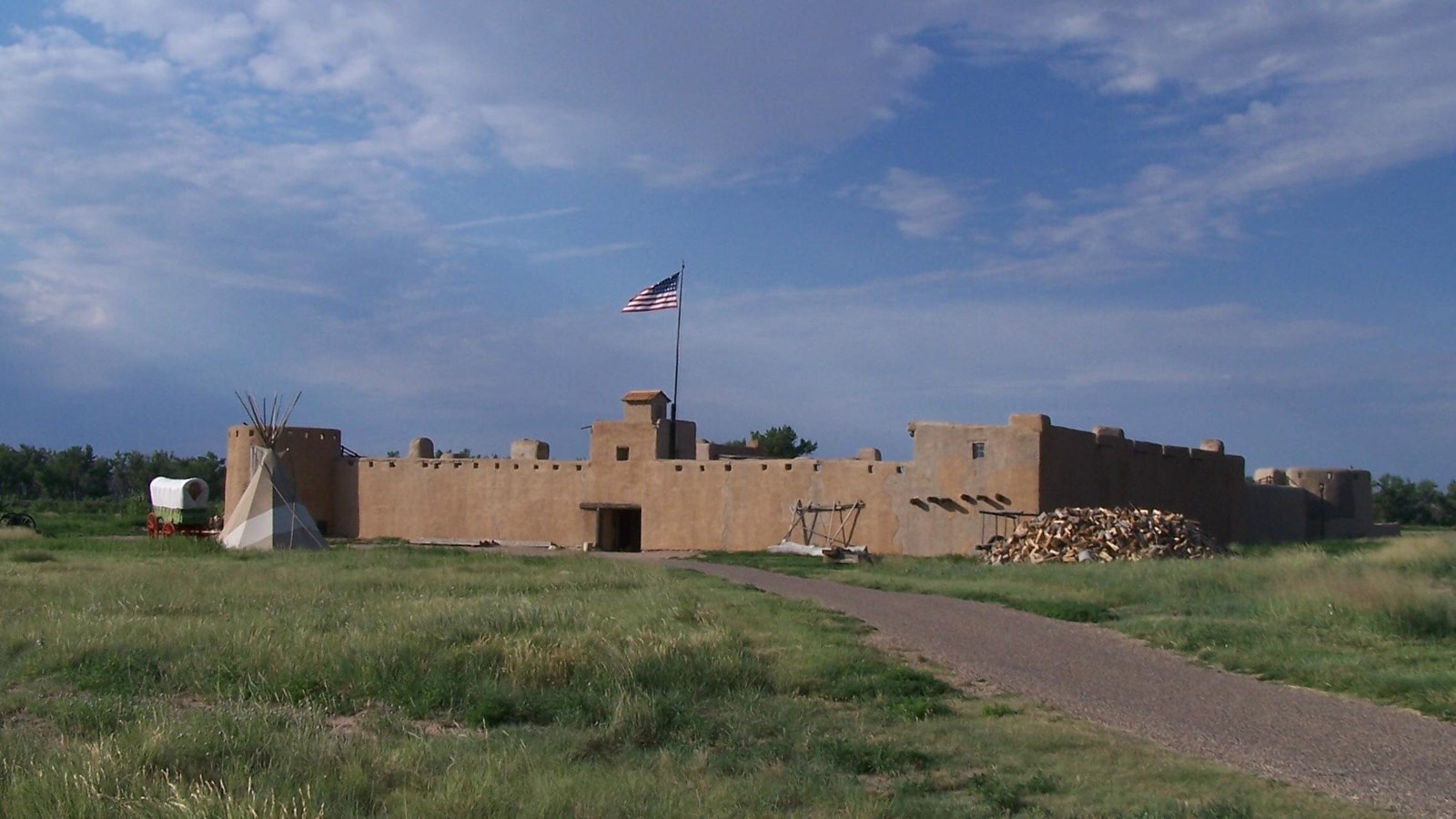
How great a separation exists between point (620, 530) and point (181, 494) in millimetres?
12108

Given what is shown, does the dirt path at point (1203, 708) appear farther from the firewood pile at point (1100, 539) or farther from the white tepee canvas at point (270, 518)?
the white tepee canvas at point (270, 518)

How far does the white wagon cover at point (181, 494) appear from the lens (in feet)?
113

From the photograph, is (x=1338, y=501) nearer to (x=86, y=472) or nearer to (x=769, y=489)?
(x=769, y=489)

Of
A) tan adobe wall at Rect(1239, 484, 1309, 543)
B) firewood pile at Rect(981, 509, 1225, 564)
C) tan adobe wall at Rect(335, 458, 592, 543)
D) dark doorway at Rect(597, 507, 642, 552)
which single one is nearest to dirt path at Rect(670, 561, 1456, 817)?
firewood pile at Rect(981, 509, 1225, 564)

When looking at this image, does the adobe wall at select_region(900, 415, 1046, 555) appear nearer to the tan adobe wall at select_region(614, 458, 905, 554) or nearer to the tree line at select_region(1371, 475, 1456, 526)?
the tan adobe wall at select_region(614, 458, 905, 554)

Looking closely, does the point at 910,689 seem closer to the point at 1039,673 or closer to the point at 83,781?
the point at 1039,673

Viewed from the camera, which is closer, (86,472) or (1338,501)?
(1338,501)

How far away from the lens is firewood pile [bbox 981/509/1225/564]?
2514cm

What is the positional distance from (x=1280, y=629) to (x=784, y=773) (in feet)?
28.9

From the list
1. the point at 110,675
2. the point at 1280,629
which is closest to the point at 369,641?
the point at 110,675

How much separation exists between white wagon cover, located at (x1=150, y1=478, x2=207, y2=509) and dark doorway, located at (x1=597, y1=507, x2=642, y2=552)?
10.9m

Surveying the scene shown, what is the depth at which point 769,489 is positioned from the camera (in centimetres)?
3173

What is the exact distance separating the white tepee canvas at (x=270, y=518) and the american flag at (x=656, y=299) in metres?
11.5

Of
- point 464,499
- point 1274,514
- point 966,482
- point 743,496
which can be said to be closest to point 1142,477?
point 966,482
